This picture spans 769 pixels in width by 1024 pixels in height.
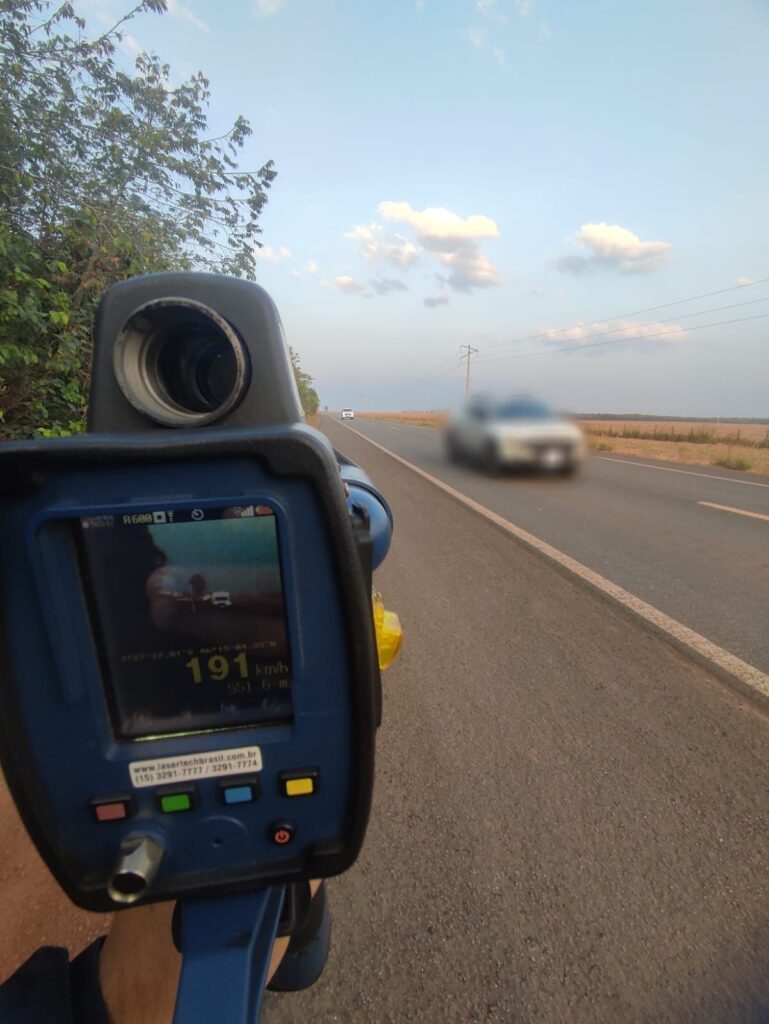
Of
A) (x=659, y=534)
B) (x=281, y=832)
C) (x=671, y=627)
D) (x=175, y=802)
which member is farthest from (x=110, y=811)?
(x=659, y=534)

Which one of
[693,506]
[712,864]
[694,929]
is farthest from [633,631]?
[693,506]

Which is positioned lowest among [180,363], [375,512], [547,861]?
[547,861]

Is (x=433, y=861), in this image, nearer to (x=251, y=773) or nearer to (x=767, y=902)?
(x=767, y=902)

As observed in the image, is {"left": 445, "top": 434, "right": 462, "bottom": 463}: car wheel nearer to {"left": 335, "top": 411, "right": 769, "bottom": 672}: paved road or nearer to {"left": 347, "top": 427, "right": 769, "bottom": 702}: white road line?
{"left": 335, "top": 411, "right": 769, "bottom": 672}: paved road

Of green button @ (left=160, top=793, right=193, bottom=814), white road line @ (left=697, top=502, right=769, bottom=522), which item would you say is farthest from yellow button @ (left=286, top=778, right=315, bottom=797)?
white road line @ (left=697, top=502, right=769, bottom=522)

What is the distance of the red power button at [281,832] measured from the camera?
84cm

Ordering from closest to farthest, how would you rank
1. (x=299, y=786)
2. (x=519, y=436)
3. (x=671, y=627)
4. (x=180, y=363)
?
1. (x=519, y=436)
2. (x=299, y=786)
3. (x=180, y=363)
4. (x=671, y=627)

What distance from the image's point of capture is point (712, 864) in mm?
1835

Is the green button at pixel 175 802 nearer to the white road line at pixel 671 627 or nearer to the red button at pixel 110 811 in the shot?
the red button at pixel 110 811

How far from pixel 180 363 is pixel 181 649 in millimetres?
540

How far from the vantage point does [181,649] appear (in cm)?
79

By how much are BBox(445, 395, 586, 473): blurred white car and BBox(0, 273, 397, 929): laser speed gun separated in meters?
0.23

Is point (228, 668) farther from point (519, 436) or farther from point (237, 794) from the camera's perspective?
point (519, 436)

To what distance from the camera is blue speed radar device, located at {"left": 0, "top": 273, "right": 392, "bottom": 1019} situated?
0.70 meters
